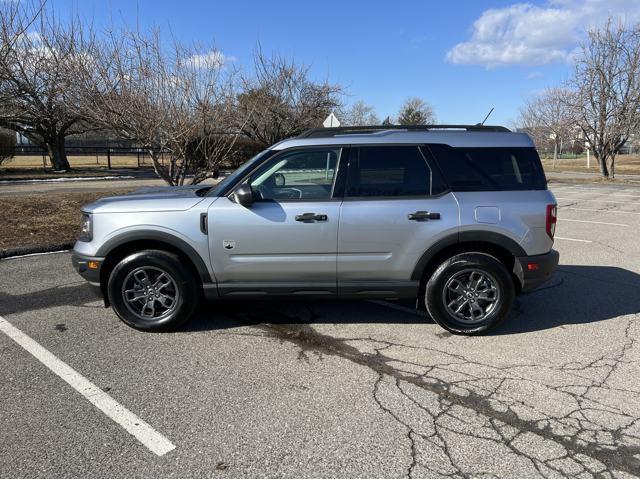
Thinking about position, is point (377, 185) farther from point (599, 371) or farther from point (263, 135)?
point (263, 135)

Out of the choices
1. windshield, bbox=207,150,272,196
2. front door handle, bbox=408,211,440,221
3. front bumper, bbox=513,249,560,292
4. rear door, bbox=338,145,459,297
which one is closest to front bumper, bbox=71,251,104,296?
windshield, bbox=207,150,272,196

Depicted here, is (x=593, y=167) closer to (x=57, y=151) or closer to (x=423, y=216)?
(x=57, y=151)

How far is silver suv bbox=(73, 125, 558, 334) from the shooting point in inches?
168

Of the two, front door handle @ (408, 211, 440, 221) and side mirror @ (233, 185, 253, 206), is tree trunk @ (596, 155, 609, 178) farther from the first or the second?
side mirror @ (233, 185, 253, 206)

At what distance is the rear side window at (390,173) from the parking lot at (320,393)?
134 centimetres

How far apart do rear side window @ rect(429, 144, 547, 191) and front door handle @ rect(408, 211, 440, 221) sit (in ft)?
1.10

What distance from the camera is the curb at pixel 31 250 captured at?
24.3ft

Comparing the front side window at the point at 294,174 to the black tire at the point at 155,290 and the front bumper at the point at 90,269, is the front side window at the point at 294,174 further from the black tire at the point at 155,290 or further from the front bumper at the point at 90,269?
the front bumper at the point at 90,269

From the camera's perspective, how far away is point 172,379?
352 cm

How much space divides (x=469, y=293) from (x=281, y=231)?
1.85 m

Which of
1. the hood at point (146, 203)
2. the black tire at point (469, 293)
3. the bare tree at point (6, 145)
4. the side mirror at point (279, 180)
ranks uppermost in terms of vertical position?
the bare tree at point (6, 145)

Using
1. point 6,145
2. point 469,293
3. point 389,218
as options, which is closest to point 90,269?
point 389,218

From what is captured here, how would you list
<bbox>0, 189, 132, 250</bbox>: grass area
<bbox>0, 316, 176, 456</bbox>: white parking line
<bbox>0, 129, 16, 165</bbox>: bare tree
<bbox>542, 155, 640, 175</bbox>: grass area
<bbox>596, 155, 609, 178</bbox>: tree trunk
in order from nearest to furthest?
<bbox>0, 316, 176, 456</bbox>: white parking line
<bbox>0, 189, 132, 250</bbox>: grass area
<bbox>0, 129, 16, 165</bbox>: bare tree
<bbox>596, 155, 609, 178</bbox>: tree trunk
<bbox>542, 155, 640, 175</bbox>: grass area

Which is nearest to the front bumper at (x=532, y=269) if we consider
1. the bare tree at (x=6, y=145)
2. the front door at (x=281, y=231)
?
the front door at (x=281, y=231)
